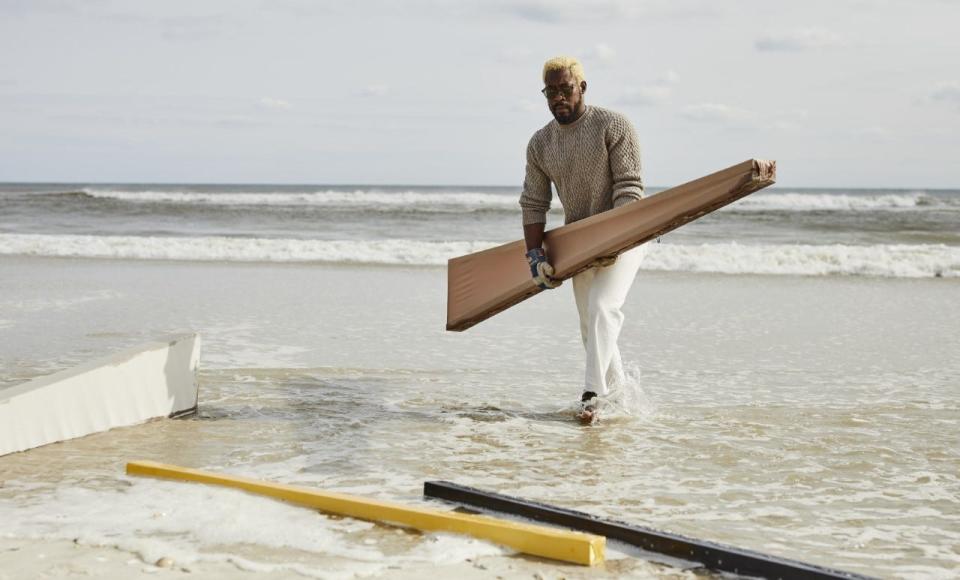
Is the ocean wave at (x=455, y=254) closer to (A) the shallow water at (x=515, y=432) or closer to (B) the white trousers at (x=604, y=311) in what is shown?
(A) the shallow water at (x=515, y=432)

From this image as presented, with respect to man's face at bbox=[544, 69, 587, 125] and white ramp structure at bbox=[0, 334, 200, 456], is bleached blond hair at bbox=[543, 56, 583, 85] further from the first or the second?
white ramp structure at bbox=[0, 334, 200, 456]

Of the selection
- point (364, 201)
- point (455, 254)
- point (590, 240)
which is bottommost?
point (455, 254)

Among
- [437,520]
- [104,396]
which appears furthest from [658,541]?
[104,396]

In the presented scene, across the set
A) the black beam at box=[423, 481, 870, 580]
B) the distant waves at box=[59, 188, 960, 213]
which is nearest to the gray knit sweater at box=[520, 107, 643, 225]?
the black beam at box=[423, 481, 870, 580]

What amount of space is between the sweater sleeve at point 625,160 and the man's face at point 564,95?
0.21 m

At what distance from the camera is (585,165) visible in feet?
15.9

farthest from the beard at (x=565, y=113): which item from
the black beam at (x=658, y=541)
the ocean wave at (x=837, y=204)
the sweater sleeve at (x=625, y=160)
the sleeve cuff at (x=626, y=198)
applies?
the ocean wave at (x=837, y=204)

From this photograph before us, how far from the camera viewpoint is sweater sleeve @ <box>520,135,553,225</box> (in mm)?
5055

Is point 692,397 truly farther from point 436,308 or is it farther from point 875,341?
point 436,308

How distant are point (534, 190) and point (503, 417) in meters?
1.25

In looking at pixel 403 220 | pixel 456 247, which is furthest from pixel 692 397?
pixel 403 220

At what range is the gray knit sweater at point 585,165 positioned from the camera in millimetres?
4750

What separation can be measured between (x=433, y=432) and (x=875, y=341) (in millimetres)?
4529

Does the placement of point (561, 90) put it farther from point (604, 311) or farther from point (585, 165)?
point (604, 311)
